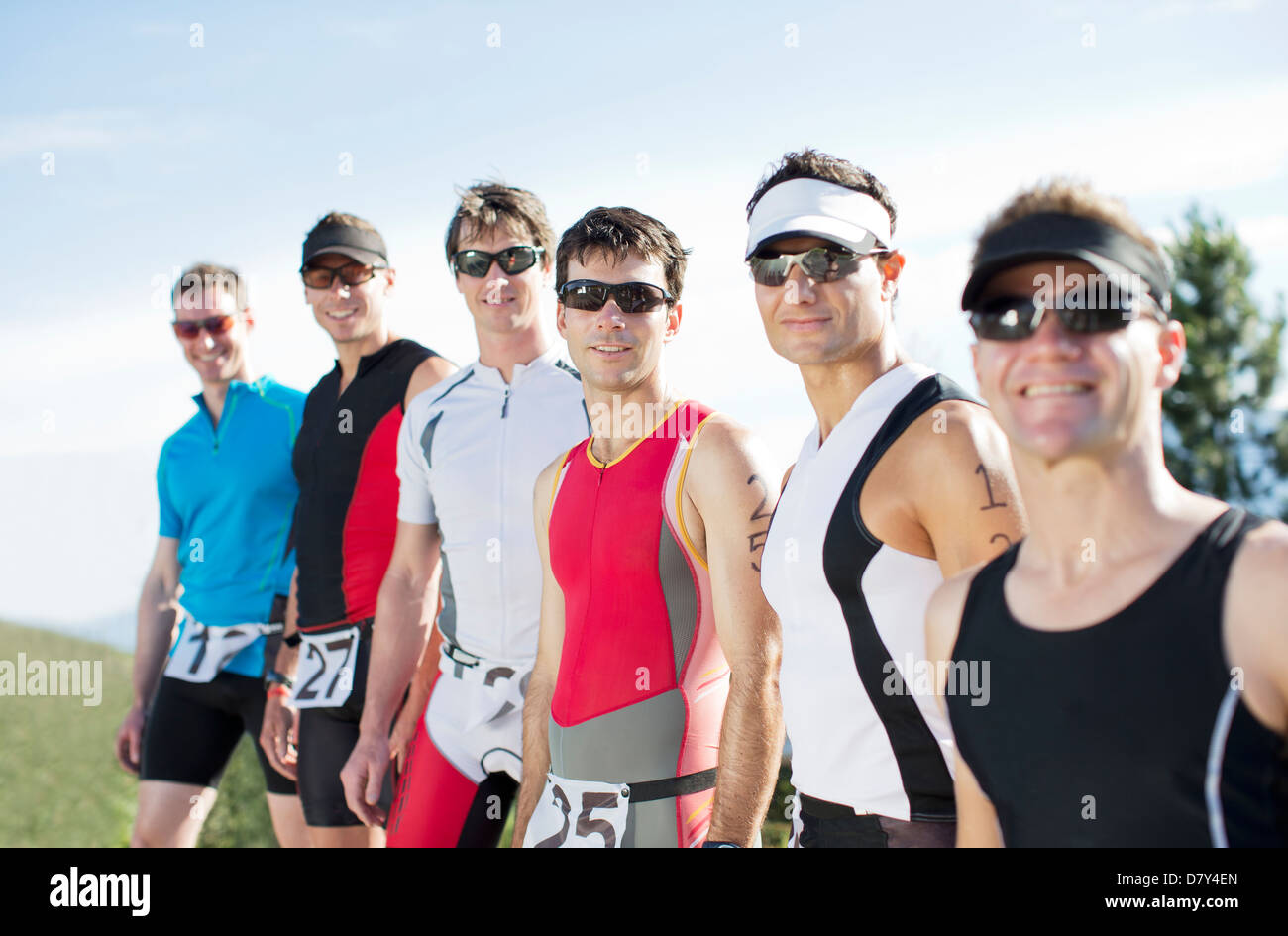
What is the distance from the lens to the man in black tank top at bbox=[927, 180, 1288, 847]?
1.68 metres

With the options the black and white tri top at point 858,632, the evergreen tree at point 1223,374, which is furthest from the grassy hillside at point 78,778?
the evergreen tree at point 1223,374

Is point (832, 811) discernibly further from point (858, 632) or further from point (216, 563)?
point (216, 563)

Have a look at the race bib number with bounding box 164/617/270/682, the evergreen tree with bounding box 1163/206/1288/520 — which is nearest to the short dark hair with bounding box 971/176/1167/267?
the race bib number with bounding box 164/617/270/682

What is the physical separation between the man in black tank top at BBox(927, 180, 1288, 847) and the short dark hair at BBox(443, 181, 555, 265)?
2736 millimetres

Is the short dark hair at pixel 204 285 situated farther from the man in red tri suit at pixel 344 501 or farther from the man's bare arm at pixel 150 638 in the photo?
the man's bare arm at pixel 150 638

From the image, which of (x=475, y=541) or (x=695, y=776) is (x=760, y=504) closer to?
(x=695, y=776)

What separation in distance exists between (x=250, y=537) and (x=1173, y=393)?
3417 centimetres

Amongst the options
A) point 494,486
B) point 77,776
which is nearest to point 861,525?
point 494,486

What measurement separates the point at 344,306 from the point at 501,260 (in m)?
0.99

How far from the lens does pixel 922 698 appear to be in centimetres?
245

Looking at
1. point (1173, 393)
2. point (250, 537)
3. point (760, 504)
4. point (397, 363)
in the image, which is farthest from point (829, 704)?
point (1173, 393)

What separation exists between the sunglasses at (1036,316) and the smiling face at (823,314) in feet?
2.60

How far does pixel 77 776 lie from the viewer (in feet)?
86.5

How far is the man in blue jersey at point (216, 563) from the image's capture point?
212 inches
